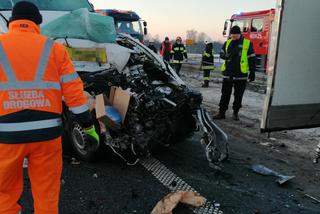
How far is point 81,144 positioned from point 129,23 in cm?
1365

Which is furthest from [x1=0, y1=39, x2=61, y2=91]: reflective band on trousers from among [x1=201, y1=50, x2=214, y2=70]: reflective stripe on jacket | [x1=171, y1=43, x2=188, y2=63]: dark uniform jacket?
[x1=171, y1=43, x2=188, y2=63]: dark uniform jacket

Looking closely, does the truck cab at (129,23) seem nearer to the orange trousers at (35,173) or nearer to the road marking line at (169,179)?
the road marking line at (169,179)

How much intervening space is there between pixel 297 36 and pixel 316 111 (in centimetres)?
94

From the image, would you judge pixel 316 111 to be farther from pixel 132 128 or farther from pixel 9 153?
pixel 9 153

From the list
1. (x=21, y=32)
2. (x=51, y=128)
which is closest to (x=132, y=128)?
(x=51, y=128)

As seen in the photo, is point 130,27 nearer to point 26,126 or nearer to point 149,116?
point 149,116

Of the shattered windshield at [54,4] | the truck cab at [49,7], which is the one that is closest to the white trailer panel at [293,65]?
the truck cab at [49,7]

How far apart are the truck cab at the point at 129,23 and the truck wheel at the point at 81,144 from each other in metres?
12.6

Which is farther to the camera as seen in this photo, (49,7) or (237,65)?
(237,65)

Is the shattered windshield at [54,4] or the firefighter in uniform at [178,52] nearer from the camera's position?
the shattered windshield at [54,4]

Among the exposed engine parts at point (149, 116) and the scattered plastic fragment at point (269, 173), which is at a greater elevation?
the exposed engine parts at point (149, 116)

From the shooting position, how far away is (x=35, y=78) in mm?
2418

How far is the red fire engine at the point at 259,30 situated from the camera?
1631 cm

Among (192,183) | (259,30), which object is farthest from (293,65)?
(259,30)
